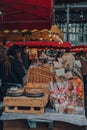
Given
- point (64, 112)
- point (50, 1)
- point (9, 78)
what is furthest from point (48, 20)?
point (64, 112)

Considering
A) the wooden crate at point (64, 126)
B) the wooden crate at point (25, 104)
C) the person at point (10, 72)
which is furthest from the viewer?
the person at point (10, 72)

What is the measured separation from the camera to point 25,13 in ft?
23.2

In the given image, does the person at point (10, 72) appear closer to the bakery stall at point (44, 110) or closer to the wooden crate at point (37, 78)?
the bakery stall at point (44, 110)

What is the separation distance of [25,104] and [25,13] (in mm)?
2789

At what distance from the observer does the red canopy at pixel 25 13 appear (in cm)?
656

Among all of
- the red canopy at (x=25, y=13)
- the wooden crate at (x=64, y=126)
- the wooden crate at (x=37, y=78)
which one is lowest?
the wooden crate at (x=64, y=126)

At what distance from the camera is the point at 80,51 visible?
13.9 metres

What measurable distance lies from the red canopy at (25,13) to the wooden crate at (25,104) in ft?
7.74

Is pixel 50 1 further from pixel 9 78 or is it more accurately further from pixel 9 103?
pixel 9 103

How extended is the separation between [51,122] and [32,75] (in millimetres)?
3064

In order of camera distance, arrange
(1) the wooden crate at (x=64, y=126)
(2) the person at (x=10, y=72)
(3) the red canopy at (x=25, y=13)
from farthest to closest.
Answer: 1. (3) the red canopy at (x=25, y=13)
2. (2) the person at (x=10, y=72)
3. (1) the wooden crate at (x=64, y=126)

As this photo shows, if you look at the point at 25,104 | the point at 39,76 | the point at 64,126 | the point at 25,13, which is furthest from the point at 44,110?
the point at 25,13

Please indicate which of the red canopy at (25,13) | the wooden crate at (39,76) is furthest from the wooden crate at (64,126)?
the red canopy at (25,13)

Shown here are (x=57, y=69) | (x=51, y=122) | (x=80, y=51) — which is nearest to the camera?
(x=51, y=122)
